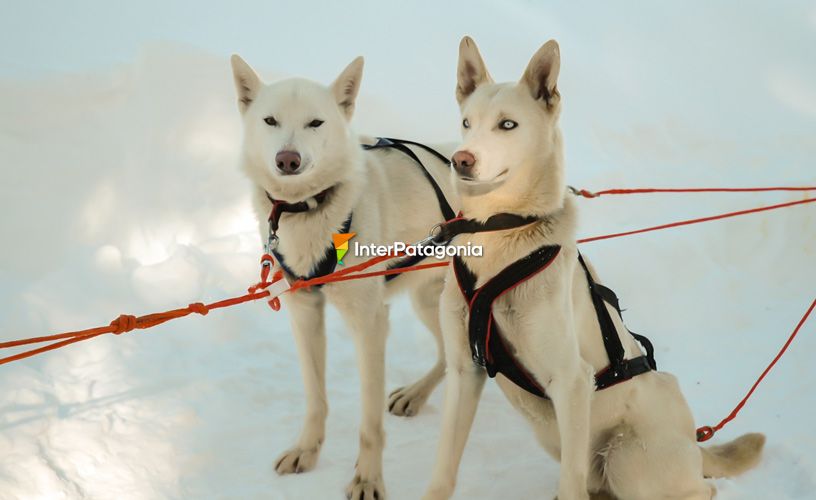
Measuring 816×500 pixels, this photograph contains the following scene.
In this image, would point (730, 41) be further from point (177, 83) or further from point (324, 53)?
point (177, 83)

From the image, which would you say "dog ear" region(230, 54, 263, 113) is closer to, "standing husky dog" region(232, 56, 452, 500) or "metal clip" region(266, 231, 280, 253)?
"standing husky dog" region(232, 56, 452, 500)

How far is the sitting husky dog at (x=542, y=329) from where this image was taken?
7.51 ft

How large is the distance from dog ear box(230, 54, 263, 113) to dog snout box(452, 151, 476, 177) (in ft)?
4.36

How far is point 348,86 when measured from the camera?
3.20 m

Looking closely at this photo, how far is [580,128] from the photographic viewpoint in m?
6.88

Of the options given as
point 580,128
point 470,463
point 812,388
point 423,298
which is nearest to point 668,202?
point 580,128

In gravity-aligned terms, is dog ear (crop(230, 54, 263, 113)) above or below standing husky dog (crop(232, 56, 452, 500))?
above

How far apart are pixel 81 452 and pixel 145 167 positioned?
10.4 feet

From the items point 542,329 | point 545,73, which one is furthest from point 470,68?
point 542,329

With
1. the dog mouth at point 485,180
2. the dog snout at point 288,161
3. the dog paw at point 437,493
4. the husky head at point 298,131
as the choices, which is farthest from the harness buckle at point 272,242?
the dog paw at point 437,493

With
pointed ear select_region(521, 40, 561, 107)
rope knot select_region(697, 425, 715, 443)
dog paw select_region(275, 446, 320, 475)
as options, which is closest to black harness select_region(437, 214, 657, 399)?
pointed ear select_region(521, 40, 561, 107)

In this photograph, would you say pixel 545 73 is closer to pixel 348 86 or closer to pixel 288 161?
pixel 288 161

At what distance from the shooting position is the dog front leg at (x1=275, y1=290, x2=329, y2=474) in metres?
3.17

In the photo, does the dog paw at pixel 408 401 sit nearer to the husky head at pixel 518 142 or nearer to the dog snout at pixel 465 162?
the husky head at pixel 518 142
